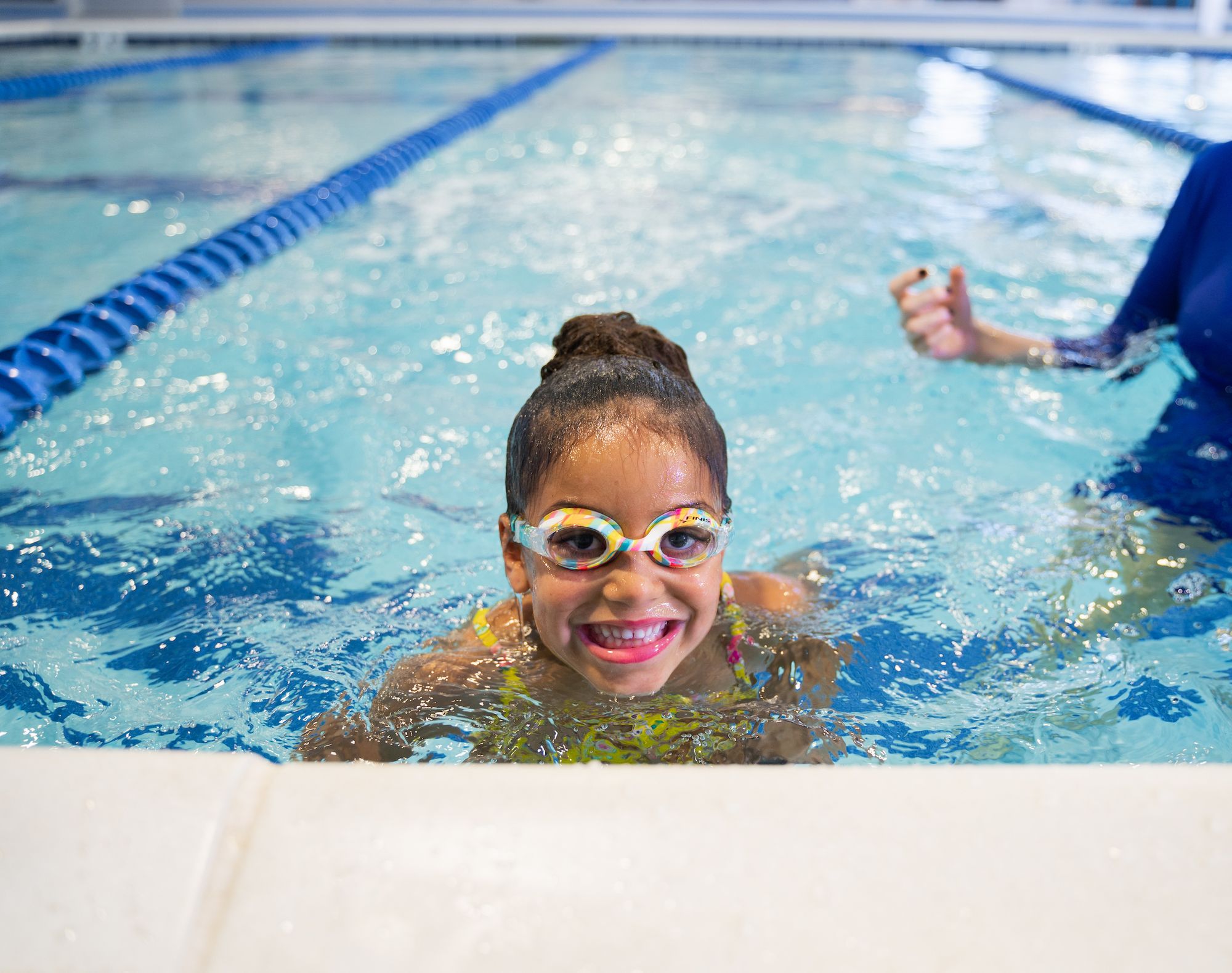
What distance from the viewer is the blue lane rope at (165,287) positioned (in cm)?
378

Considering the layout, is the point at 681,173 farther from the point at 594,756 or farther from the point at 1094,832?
the point at 1094,832

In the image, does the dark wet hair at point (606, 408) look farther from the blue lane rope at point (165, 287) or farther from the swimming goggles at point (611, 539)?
the blue lane rope at point (165, 287)

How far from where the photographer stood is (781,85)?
1096 cm

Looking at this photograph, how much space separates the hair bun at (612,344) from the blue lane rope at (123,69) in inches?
392

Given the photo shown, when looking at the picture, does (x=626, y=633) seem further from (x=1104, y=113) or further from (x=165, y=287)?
(x=1104, y=113)

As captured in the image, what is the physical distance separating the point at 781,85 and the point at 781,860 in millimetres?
10924

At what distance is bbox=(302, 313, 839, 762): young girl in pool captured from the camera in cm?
176

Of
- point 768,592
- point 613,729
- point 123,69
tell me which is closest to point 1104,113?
point 768,592

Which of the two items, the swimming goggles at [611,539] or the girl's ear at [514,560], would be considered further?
the girl's ear at [514,560]

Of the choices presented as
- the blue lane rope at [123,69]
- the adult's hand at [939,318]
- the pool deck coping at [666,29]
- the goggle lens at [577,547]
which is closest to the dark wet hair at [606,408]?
the goggle lens at [577,547]

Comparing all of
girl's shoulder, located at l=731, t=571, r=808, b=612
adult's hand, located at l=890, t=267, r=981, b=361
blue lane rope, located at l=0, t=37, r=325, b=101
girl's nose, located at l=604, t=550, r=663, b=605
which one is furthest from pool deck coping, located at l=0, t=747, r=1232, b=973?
blue lane rope, located at l=0, t=37, r=325, b=101

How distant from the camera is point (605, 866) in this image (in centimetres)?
105

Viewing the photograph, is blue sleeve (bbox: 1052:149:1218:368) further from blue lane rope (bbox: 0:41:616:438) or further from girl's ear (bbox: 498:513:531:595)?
blue lane rope (bbox: 0:41:616:438)

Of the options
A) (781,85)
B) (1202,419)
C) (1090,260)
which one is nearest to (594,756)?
(1202,419)
